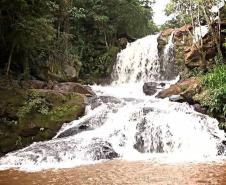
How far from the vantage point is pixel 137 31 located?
1246 inches

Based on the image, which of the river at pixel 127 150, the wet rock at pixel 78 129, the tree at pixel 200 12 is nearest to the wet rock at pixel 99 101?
the river at pixel 127 150

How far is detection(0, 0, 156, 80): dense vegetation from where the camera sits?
1513cm

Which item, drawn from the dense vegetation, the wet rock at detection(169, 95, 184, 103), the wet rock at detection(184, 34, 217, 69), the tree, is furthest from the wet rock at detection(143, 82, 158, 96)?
the dense vegetation

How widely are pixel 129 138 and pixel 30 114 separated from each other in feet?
12.7

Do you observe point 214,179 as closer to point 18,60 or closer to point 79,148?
point 79,148

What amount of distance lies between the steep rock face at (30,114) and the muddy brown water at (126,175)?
3324 millimetres

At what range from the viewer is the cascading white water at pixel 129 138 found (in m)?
11.2

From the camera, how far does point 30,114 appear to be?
14.2m

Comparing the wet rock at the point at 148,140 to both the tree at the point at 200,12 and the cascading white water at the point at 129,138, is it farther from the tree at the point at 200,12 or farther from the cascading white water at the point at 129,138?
the tree at the point at 200,12

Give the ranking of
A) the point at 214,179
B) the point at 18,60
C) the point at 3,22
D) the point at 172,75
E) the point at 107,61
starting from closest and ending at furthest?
the point at 214,179
the point at 3,22
the point at 18,60
the point at 172,75
the point at 107,61

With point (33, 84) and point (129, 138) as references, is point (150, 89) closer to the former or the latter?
point (33, 84)

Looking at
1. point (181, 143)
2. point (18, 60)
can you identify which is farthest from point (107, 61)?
point (181, 143)

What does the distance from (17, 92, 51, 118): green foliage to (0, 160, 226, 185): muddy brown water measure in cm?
419

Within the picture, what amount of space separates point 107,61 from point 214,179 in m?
19.4
